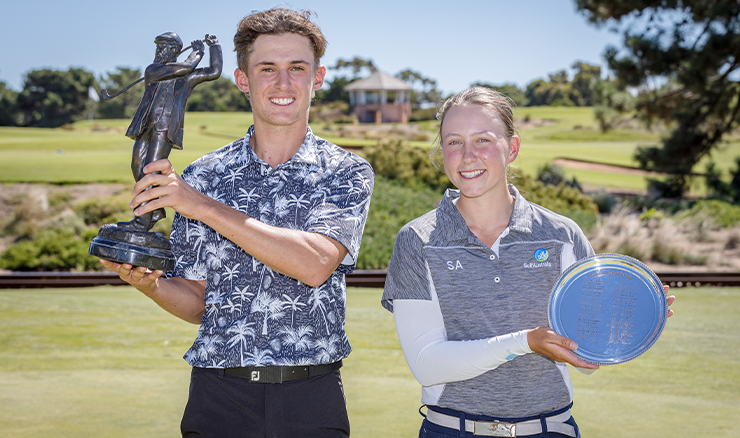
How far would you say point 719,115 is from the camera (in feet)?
69.3

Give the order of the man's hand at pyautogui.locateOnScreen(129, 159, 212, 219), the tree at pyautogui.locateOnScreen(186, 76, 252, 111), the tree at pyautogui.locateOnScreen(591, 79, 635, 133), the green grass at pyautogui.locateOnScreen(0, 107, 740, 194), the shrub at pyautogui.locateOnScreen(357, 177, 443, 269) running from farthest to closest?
the tree at pyautogui.locateOnScreen(186, 76, 252, 111)
the tree at pyautogui.locateOnScreen(591, 79, 635, 133)
the green grass at pyautogui.locateOnScreen(0, 107, 740, 194)
the shrub at pyautogui.locateOnScreen(357, 177, 443, 269)
the man's hand at pyautogui.locateOnScreen(129, 159, 212, 219)

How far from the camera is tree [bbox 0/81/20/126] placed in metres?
39.5

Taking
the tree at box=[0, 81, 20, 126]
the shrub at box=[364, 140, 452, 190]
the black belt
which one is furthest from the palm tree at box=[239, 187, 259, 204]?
the tree at box=[0, 81, 20, 126]

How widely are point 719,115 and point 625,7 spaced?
457cm

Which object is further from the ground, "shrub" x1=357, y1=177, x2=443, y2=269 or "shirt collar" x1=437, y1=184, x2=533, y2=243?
"shirt collar" x1=437, y1=184, x2=533, y2=243

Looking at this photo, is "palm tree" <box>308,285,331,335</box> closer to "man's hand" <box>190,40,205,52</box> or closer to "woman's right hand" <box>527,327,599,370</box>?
"woman's right hand" <box>527,327,599,370</box>

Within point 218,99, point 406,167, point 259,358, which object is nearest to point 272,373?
point 259,358

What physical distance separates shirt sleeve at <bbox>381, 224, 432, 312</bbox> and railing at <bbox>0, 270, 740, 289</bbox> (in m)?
8.55

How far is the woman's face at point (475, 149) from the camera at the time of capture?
236 centimetres

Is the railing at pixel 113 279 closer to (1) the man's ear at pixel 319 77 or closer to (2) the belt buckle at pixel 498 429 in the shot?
(1) the man's ear at pixel 319 77

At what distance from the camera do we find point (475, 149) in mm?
2361

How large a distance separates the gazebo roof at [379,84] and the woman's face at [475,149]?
4307cm

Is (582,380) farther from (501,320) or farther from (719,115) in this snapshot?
(719,115)

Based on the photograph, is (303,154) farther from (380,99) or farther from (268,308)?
(380,99)
